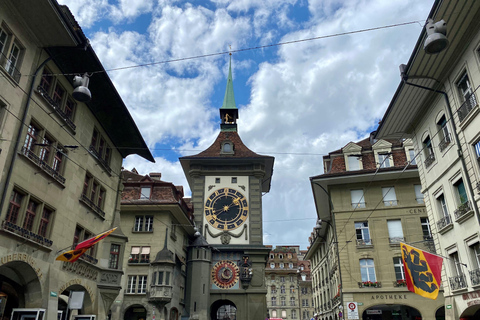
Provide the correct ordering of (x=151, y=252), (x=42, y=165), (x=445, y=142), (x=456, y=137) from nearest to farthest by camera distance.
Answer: (x=42, y=165) → (x=456, y=137) → (x=445, y=142) → (x=151, y=252)

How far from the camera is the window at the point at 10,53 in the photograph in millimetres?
13109

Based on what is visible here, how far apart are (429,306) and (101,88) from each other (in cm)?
2342

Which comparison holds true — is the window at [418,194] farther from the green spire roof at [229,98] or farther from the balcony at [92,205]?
the green spire roof at [229,98]

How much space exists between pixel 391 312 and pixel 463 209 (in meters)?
16.6

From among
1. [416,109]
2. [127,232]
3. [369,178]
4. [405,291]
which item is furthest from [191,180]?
[416,109]

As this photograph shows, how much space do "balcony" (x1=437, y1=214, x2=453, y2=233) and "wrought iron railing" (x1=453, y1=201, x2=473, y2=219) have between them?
2.29 ft

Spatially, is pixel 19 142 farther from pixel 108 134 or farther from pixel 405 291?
pixel 405 291

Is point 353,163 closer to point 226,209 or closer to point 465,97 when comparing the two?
point 226,209

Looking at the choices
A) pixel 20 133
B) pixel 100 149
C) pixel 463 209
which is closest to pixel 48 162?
pixel 20 133

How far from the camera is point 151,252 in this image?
30.7m

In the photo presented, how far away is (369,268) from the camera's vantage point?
89.8 ft

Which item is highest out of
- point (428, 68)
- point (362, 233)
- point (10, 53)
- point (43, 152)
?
point (428, 68)

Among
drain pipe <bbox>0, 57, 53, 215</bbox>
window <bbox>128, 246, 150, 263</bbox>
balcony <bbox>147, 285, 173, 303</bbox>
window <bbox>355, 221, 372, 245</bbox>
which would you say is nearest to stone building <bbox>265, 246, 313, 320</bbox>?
window <bbox>128, 246, 150, 263</bbox>

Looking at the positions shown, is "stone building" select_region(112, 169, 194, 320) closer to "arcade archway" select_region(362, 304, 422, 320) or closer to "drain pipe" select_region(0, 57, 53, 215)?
"arcade archway" select_region(362, 304, 422, 320)
